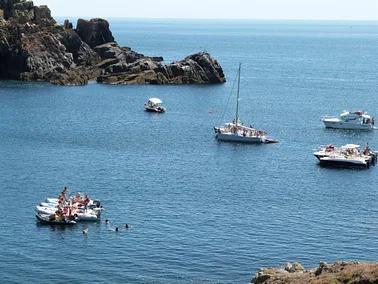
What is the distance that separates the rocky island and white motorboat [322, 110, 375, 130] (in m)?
59.6

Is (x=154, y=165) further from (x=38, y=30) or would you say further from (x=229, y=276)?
(x=38, y=30)

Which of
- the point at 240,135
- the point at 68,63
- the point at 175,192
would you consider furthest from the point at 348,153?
the point at 68,63

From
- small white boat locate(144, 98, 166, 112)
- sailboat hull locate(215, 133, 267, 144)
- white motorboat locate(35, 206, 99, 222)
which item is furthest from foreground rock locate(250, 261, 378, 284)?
small white boat locate(144, 98, 166, 112)

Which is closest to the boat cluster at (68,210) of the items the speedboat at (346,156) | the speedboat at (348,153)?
the speedboat at (346,156)

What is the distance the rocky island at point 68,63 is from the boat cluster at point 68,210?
101825mm

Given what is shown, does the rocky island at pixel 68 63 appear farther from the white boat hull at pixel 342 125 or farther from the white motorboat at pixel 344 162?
the white motorboat at pixel 344 162

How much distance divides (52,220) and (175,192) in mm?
18000

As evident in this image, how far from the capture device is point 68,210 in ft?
262

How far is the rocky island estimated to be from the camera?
183 m

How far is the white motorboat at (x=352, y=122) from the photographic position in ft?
449

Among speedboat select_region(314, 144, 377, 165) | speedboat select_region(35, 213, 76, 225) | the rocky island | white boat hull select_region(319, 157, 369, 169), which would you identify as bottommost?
speedboat select_region(35, 213, 76, 225)

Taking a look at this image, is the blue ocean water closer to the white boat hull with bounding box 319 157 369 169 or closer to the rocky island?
the white boat hull with bounding box 319 157 369 169

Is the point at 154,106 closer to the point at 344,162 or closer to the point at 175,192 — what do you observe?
the point at 344,162

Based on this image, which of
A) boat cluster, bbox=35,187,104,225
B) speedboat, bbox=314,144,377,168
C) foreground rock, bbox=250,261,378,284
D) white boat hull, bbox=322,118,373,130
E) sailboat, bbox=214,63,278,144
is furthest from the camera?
white boat hull, bbox=322,118,373,130
